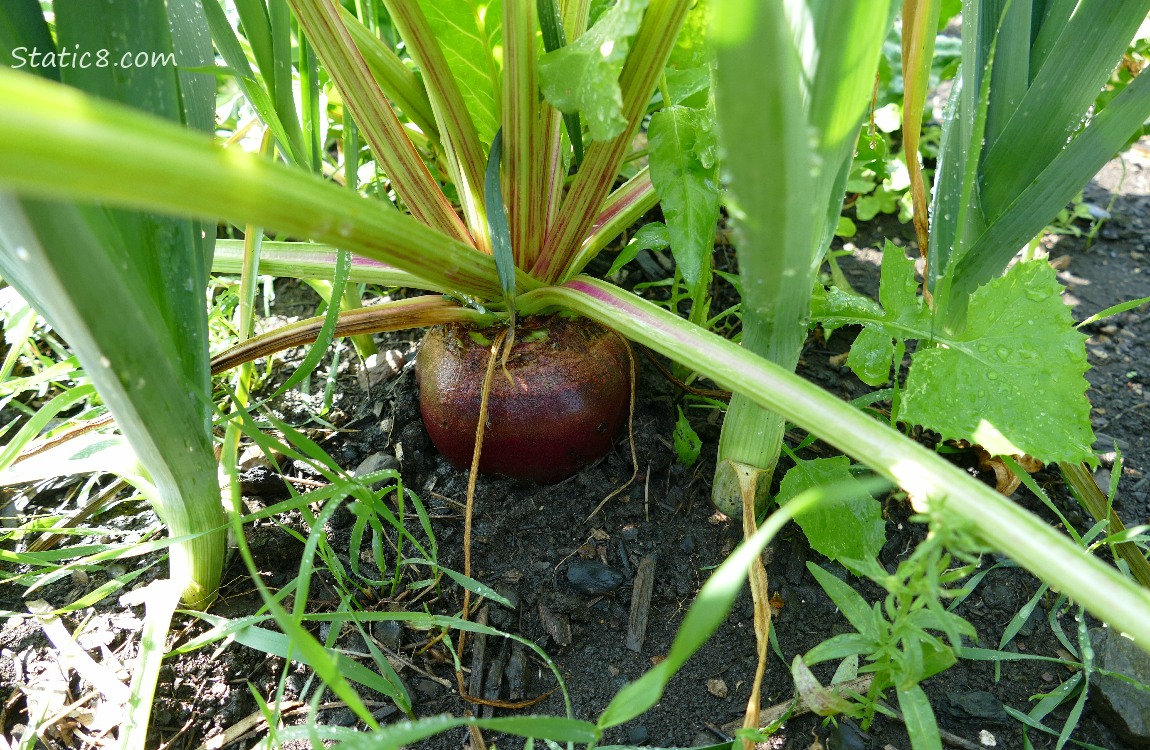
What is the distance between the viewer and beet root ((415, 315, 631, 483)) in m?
1.04

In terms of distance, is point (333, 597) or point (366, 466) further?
point (366, 466)

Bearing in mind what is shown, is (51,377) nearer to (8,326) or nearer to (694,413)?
(8,326)

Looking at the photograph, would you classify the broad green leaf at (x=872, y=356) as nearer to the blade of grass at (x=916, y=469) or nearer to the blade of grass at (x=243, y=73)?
the blade of grass at (x=916, y=469)

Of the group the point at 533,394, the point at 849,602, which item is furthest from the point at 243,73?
the point at 849,602

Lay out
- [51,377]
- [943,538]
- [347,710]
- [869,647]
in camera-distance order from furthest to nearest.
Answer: [51,377] → [347,710] → [869,647] → [943,538]

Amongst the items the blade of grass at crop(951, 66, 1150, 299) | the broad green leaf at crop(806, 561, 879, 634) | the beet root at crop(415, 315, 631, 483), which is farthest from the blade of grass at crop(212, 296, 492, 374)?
the blade of grass at crop(951, 66, 1150, 299)

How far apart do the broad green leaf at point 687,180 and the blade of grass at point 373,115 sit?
0.31 metres

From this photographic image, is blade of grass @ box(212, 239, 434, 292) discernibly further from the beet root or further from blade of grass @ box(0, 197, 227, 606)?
blade of grass @ box(0, 197, 227, 606)

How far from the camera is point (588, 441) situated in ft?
3.59

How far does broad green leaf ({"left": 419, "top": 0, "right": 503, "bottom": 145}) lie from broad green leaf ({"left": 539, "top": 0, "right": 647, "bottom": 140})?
0.21 m

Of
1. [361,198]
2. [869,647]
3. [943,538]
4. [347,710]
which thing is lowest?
[347,710]

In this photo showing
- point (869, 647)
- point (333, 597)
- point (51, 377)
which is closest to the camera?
point (869, 647)

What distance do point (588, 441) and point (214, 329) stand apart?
787mm

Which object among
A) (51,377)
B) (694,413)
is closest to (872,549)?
(694,413)
